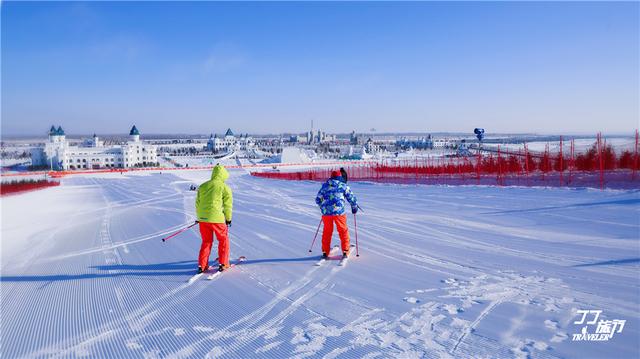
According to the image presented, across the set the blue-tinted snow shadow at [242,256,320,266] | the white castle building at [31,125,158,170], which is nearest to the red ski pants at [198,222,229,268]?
the blue-tinted snow shadow at [242,256,320,266]

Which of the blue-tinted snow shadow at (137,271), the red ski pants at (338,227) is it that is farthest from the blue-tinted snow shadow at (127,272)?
the red ski pants at (338,227)

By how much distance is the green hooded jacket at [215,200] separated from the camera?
5512 millimetres

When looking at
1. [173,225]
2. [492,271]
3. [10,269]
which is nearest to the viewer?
[492,271]

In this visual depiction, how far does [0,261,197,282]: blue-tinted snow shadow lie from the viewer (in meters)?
5.72

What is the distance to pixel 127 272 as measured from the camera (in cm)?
593

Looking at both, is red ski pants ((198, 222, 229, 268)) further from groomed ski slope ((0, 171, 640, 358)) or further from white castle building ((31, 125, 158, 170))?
white castle building ((31, 125, 158, 170))

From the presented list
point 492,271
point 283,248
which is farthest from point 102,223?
point 492,271

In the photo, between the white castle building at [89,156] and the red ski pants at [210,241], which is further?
the white castle building at [89,156]

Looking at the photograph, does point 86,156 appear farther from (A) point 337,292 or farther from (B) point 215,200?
(A) point 337,292

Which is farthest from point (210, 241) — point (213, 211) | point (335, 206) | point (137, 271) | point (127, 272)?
point (335, 206)

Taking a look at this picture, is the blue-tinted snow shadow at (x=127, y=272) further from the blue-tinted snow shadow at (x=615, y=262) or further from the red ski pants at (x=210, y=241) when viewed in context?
the blue-tinted snow shadow at (x=615, y=262)

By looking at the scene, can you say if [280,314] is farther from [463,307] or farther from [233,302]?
[463,307]

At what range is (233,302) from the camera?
453 centimetres

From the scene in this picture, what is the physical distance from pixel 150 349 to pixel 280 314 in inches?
48.5
